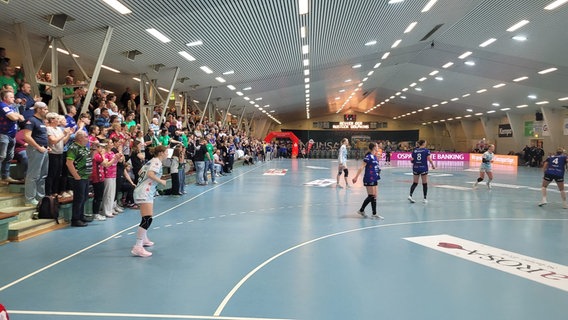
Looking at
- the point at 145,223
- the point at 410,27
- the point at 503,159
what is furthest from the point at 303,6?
the point at 503,159

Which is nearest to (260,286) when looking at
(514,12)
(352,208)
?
(352,208)

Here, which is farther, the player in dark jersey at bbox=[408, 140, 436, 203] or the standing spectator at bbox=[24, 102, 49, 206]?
the player in dark jersey at bbox=[408, 140, 436, 203]

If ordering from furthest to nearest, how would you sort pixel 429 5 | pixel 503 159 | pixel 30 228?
pixel 503 159 < pixel 429 5 < pixel 30 228

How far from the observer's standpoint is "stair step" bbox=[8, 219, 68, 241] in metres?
5.91

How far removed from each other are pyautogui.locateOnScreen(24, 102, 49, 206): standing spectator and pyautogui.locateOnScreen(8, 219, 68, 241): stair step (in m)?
0.55

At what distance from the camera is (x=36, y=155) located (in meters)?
6.81

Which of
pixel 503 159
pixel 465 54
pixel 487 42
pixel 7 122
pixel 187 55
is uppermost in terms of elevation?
pixel 465 54

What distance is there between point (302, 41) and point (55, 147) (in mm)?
9467

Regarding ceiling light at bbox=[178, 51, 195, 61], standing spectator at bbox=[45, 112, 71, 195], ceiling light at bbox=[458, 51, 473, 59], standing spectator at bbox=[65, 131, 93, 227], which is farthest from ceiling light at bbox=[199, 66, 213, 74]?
ceiling light at bbox=[458, 51, 473, 59]

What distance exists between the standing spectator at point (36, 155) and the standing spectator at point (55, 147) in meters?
0.10

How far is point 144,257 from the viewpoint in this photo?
518cm

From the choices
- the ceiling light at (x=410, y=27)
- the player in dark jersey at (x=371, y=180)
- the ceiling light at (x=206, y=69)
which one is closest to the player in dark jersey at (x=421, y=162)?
the player in dark jersey at (x=371, y=180)

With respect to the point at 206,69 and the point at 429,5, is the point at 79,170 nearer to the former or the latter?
the point at 206,69

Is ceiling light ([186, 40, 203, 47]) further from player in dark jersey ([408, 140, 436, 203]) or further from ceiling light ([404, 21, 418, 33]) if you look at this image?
ceiling light ([404, 21, 418, 33])
